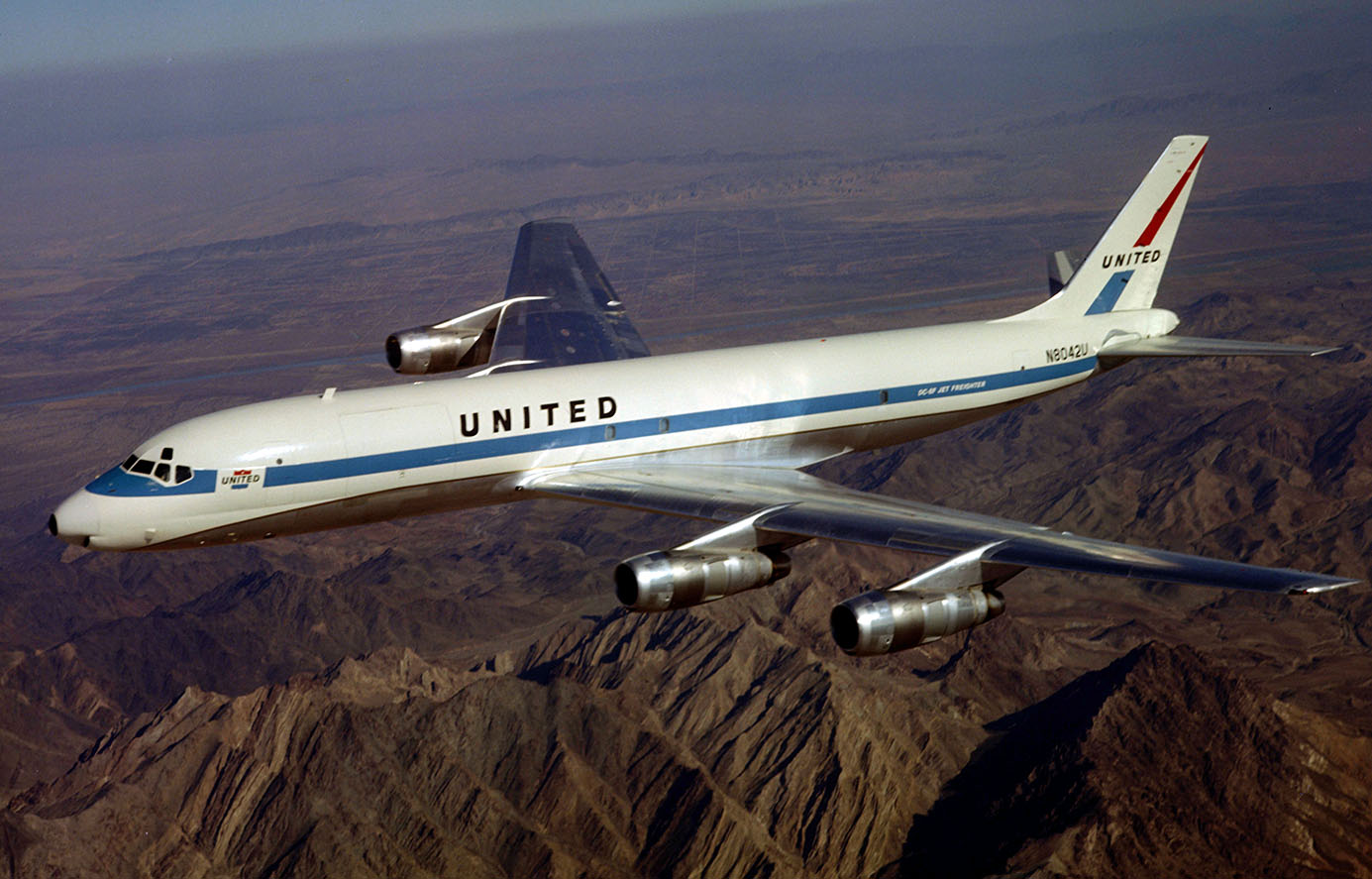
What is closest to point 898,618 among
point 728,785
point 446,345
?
point 446,345

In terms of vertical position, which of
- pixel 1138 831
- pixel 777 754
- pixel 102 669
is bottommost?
pixel 102 669

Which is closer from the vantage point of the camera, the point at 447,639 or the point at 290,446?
the point at 290,446

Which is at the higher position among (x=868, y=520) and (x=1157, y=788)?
(x=868, y=520)

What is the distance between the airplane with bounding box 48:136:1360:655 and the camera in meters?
37.8

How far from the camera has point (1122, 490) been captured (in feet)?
593

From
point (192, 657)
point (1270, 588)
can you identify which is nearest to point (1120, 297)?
point (1270, 588)

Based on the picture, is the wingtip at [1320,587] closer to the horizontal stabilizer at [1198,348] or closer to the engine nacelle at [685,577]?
the engine nacelle at [685,577]

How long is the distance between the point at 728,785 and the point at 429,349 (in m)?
65.2

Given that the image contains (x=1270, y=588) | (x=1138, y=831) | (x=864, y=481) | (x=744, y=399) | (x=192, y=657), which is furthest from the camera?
(x=864, y=481)

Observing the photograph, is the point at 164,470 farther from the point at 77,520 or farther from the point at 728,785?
the point at 728,785

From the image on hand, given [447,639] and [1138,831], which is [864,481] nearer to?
[447,639]

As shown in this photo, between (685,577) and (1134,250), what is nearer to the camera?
(685,577)

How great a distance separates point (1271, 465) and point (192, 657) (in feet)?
468

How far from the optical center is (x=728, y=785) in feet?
358
